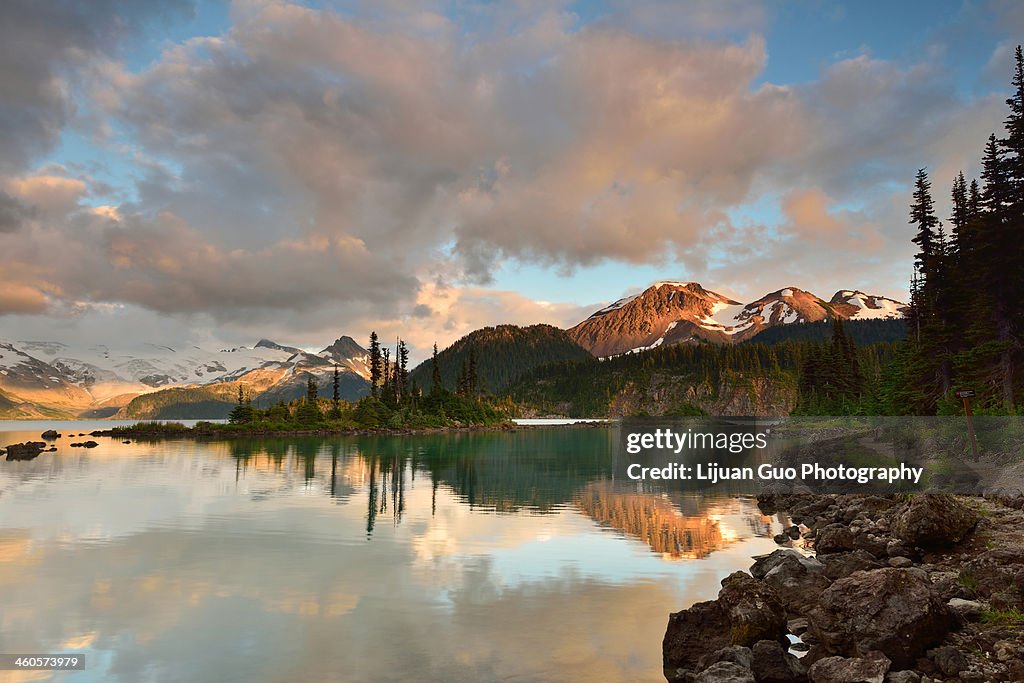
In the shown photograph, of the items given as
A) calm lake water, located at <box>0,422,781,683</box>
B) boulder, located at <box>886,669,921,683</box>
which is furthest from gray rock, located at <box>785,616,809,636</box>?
boulder, located at <box>886,669,921,683</box>

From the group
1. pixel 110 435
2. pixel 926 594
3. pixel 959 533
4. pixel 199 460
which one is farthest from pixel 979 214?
pixel 110 435

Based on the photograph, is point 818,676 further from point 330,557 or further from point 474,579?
point 330,557

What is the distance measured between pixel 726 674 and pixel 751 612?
2.72 m

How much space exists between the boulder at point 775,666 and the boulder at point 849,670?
32 centimetres

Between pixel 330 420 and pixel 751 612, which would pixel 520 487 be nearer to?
pixel 751 612

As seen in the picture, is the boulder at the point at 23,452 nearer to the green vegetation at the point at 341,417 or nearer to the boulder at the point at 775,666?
the green vegetation at the point at 341,417

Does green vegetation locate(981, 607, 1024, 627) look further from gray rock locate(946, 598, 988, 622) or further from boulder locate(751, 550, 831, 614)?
boulder locate(751, 550, 831, 614)

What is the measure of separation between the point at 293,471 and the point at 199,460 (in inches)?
898

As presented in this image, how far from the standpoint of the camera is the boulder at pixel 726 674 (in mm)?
13875

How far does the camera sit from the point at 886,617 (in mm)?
14891

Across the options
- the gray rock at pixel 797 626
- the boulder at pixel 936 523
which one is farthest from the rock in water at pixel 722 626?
the boulder at pixel 936 523

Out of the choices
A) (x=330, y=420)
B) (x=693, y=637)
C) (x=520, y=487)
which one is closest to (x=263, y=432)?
(x=330, y=420)

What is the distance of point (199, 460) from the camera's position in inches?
3442

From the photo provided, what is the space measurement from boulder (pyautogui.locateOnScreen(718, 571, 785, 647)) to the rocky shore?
0.09 ft
